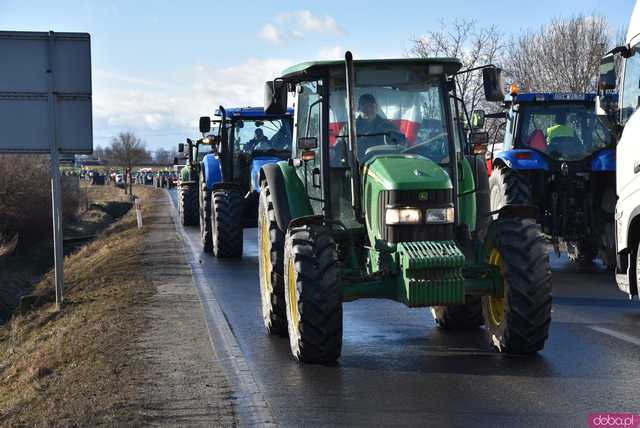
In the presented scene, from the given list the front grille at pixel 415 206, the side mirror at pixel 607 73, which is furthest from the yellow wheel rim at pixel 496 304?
the side mirror at pixel 607 73

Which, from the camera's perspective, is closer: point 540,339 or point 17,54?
point 540,339

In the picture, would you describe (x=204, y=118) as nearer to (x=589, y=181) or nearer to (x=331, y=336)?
(x=589, y=181)

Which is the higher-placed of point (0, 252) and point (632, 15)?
point (632, 15)

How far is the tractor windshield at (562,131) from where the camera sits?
1537 centimetres

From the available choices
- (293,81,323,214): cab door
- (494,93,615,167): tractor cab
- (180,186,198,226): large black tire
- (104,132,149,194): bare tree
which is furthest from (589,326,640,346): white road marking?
(104,132,149,194): bare tree

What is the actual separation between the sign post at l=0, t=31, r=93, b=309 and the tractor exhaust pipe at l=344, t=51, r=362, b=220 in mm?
6249

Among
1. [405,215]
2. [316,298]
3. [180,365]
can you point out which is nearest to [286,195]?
[405,215]

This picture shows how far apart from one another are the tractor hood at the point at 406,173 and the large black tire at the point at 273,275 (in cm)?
123

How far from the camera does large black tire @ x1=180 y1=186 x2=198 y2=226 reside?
95.2 ft

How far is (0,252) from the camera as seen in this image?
3803cm

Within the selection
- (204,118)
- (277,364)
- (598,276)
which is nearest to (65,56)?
(204,118)

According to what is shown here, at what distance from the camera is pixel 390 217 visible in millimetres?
8391

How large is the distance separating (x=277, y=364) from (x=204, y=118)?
11.9 m

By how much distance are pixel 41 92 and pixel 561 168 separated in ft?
24.5
